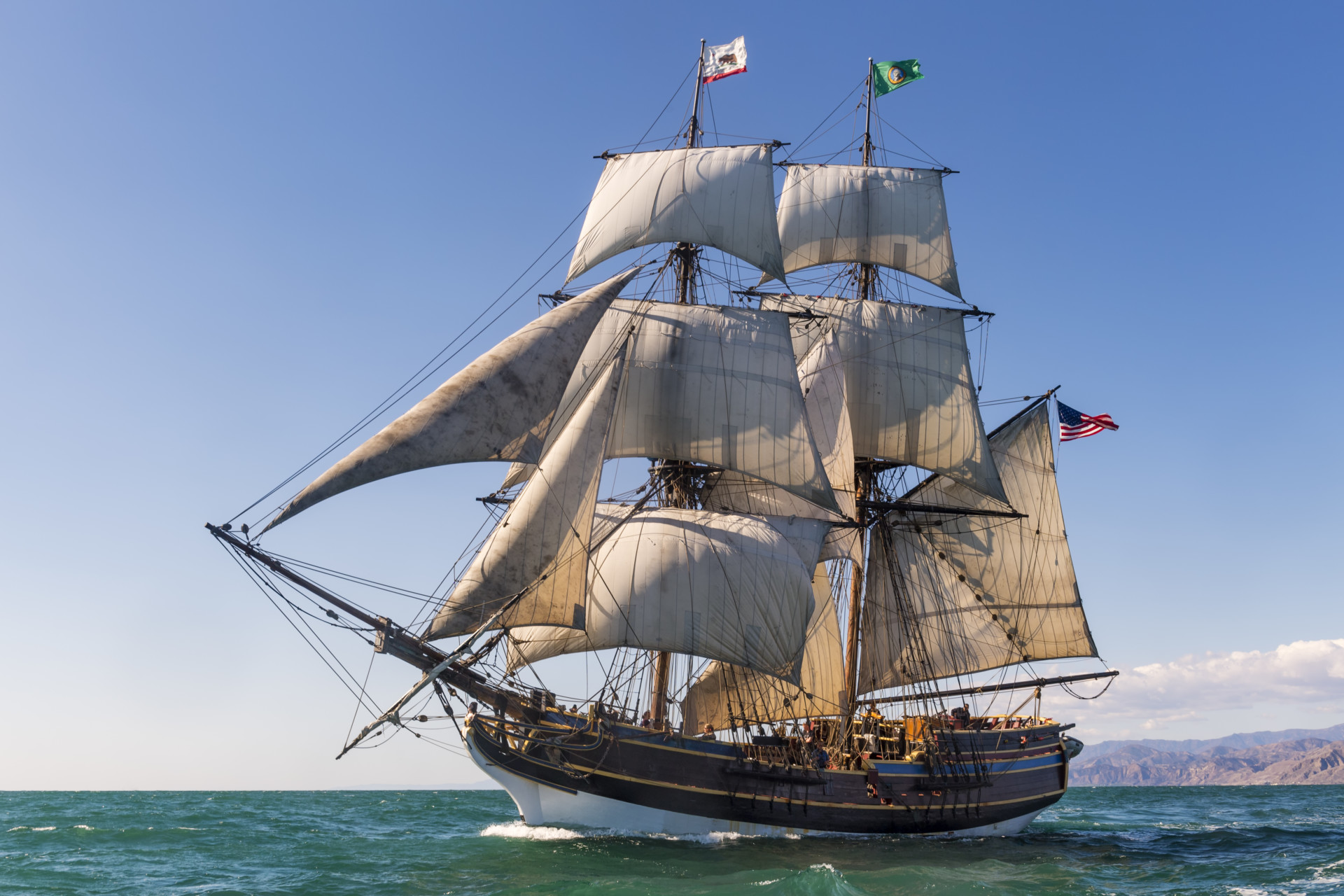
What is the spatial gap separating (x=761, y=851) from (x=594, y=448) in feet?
51.6

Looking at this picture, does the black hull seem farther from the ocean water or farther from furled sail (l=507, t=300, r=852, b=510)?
furled sail (l=507, t=300, r=852, b=510)

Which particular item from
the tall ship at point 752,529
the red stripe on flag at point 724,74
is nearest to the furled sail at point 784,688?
the tall ship at point 752,529

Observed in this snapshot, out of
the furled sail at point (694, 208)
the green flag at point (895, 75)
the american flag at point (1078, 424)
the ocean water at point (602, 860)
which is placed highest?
the green flag at point (895, 75)

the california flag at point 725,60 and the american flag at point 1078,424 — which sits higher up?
the california flag at point 725,60

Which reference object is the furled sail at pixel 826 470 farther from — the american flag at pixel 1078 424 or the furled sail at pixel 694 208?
the american flag at pixel 1078 424

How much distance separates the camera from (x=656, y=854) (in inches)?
1282

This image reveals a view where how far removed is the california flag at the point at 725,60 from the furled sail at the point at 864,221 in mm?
9834

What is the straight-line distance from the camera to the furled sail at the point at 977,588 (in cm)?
5350

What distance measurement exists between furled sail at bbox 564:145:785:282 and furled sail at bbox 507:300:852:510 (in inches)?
172

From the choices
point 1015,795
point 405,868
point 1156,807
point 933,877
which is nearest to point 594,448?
point 405,868

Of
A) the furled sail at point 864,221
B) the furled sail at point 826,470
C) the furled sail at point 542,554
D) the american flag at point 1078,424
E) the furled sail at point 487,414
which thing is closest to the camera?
the furled sail at point 487,414

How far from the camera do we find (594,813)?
36.2m

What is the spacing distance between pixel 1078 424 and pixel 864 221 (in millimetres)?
16648

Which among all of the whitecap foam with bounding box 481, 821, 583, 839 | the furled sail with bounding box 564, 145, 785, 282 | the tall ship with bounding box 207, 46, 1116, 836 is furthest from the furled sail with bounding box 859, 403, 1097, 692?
the whitecap foam with bounding box 481, 821, 583, 839
